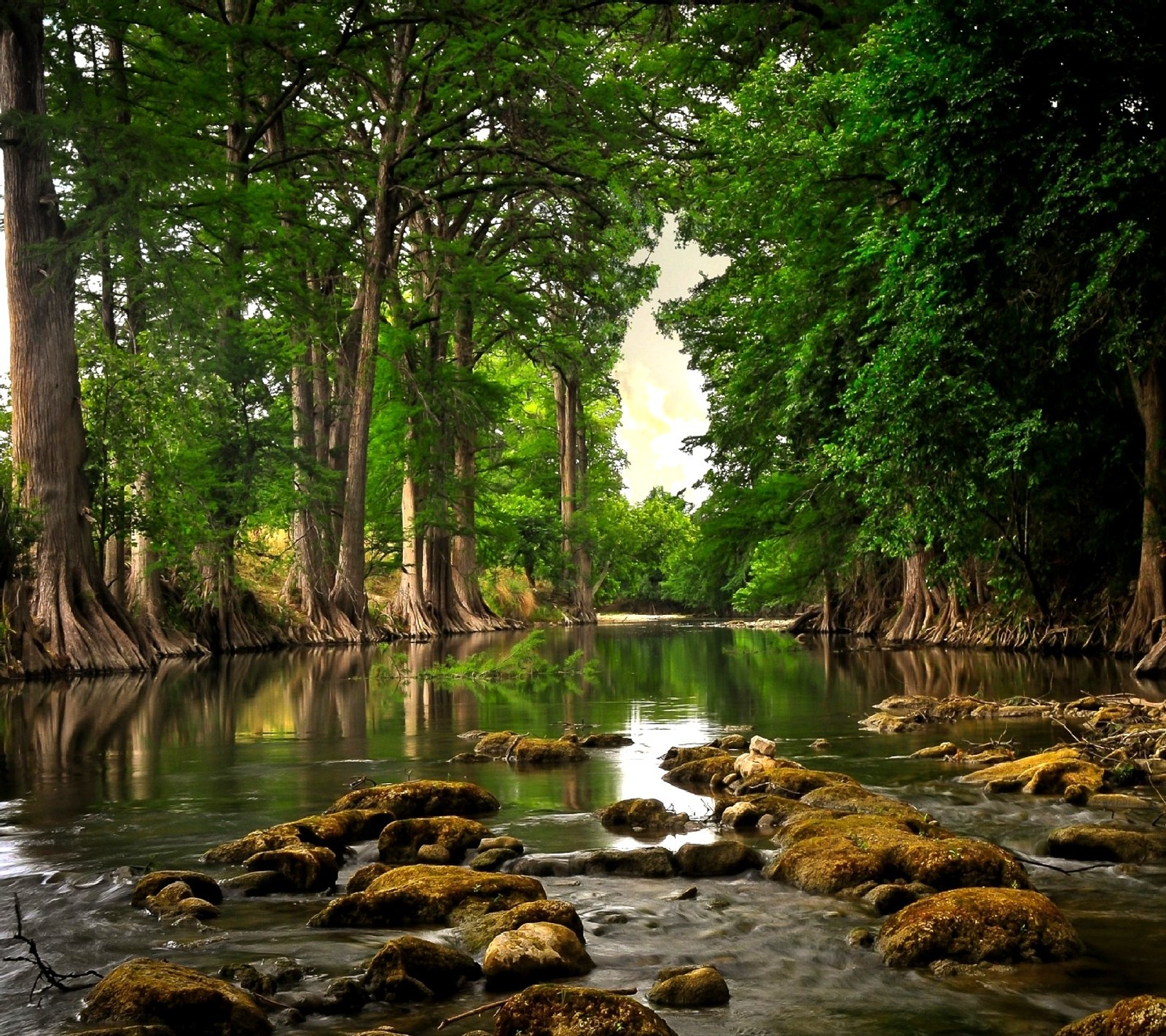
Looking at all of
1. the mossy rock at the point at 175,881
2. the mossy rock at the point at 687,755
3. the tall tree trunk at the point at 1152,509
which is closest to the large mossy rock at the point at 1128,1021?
the mossy rock at the point at 175,881

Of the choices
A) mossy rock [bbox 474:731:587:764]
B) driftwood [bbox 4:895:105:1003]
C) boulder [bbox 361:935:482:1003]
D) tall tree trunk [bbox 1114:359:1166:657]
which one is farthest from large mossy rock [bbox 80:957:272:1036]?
tall tree trunk [bbox 1114:359:1166:657]

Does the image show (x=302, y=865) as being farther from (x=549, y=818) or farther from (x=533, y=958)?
(x=549, y=818)

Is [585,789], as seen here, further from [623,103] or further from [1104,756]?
[623,103]

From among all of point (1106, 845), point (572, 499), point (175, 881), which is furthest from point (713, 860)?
point (572, 499)

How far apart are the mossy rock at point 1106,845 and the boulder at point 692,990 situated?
2.75 m

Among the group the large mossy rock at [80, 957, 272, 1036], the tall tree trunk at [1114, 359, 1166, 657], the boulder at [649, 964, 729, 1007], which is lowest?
the boulder at [649, 964, 729, 1007]

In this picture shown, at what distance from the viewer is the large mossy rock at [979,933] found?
14.4ft

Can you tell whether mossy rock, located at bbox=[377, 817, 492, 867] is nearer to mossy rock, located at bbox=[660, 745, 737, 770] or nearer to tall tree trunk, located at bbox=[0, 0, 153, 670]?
mossy rock, located at bbox=[660, 745, 737, 770]

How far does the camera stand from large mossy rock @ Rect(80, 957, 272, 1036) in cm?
370

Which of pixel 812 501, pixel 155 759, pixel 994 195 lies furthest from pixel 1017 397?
pixel 155 759

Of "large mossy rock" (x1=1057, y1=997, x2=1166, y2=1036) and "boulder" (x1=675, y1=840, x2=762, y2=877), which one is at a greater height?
"large mossy rock" (x1=1057, y1=997, x2=1166, y2=1036)

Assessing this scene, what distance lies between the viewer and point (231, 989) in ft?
12.7

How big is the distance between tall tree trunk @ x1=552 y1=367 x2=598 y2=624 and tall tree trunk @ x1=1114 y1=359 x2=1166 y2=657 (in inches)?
1214

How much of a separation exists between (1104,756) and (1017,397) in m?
8.26
